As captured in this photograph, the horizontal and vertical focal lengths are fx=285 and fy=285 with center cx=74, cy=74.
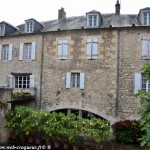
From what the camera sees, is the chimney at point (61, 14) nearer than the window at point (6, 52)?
No

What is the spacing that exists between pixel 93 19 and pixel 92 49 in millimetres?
2083

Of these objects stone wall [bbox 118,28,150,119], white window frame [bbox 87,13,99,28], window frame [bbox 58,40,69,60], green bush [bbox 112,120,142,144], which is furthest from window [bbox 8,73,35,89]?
green bush [bbox 112,120,142,144]

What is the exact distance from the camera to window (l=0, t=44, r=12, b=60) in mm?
19922

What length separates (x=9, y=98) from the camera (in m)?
14.8

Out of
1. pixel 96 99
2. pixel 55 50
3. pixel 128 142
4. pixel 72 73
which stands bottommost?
pixel 128 142

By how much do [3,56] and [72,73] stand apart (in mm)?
5423

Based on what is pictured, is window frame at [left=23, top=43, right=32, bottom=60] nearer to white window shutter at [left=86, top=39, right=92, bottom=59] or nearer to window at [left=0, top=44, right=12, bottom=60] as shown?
window at [left=0, top=44, right=12, bottom=60]

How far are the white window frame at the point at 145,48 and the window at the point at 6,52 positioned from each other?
354 inches

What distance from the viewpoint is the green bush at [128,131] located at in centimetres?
A: 1544

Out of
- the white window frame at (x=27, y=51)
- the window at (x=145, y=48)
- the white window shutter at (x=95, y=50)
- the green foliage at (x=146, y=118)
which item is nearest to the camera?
the green foliage at (x=146, y=118)

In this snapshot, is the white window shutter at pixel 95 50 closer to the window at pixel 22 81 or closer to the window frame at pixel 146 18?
the window frame at pixel 146 18

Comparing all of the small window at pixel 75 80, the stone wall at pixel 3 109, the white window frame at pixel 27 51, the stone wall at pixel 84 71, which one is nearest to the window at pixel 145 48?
the stone wall at pixel 84 71

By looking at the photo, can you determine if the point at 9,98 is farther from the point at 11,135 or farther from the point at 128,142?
the point at 128,142

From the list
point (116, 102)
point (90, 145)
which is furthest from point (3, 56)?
point (90, 145)
